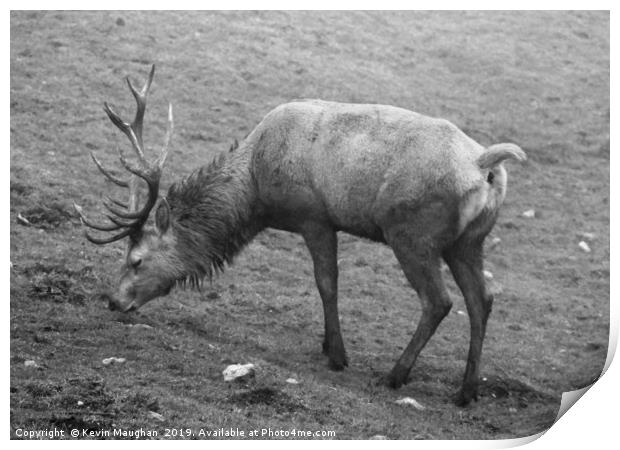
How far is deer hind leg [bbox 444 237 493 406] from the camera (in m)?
7.94

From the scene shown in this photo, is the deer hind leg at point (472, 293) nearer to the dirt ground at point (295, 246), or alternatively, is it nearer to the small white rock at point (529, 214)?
the dirt ground at point (295, 246)

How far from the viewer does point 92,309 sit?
27.9 feet

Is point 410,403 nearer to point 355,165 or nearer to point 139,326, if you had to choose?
point 355,165

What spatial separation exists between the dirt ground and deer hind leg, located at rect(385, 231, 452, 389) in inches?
8.7

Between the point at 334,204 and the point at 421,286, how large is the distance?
1.00 meters

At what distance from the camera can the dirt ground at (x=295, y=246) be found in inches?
287

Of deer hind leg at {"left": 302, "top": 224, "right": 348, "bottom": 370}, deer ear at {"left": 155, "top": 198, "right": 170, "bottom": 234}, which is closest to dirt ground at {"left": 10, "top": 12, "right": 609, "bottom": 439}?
deer hind leg at {"left": 302, "top": 224, "right": 348, "bottom": 370}

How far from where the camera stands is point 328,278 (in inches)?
326

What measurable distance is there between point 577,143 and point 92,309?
728cm

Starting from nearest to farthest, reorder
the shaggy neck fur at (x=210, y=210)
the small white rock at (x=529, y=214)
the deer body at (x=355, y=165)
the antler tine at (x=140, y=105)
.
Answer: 1. the deer body at (x=355, y=165)
2. the antler tine at (x=140, y=105)
3. the shaggy neck fur at (x=210, y=210)
4. the small white rock at (x=529, y=214)

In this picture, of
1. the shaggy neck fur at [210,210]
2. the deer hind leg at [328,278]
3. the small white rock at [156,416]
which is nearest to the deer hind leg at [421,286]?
the deer hind leg at [328,278]

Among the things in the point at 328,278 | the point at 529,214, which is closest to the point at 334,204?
the point at 328,278

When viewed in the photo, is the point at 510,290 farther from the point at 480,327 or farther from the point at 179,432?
the point at 179,432

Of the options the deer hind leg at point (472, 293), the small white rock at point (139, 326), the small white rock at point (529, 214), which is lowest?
the small white rock at point (139, 326)
